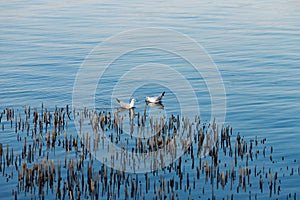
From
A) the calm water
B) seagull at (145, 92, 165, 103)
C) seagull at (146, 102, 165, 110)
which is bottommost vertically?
seagull at (146, 102, 165, 110)

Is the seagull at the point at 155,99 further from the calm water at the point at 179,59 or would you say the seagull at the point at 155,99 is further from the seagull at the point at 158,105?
the calm water at the point at 179,59

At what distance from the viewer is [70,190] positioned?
19125mm

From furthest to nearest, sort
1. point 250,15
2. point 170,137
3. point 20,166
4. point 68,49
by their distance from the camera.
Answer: point 250,15 → point 68,49 → point 170,137 → point 20,166

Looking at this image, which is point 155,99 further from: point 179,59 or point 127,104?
point 179,59

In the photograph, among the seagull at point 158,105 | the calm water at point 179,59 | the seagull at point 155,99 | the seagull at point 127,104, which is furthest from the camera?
the seagull at point 155,99

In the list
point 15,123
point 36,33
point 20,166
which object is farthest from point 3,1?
point 20,166

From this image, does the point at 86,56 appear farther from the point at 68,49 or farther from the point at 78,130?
the point at 78,130

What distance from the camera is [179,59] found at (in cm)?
3997

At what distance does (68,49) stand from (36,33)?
6743 millimetres

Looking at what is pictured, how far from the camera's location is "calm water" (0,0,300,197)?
29.2 metres

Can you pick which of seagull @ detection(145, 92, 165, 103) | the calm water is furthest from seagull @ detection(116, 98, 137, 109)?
the calm water

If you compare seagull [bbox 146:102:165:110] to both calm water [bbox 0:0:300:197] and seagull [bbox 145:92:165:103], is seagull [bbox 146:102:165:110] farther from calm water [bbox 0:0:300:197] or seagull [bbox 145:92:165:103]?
calm water [bbox 0:0:300:197]

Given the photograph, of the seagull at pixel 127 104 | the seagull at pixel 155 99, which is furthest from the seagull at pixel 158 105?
the seagull at pixel 127 104

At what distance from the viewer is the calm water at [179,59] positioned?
2923 centimetres
